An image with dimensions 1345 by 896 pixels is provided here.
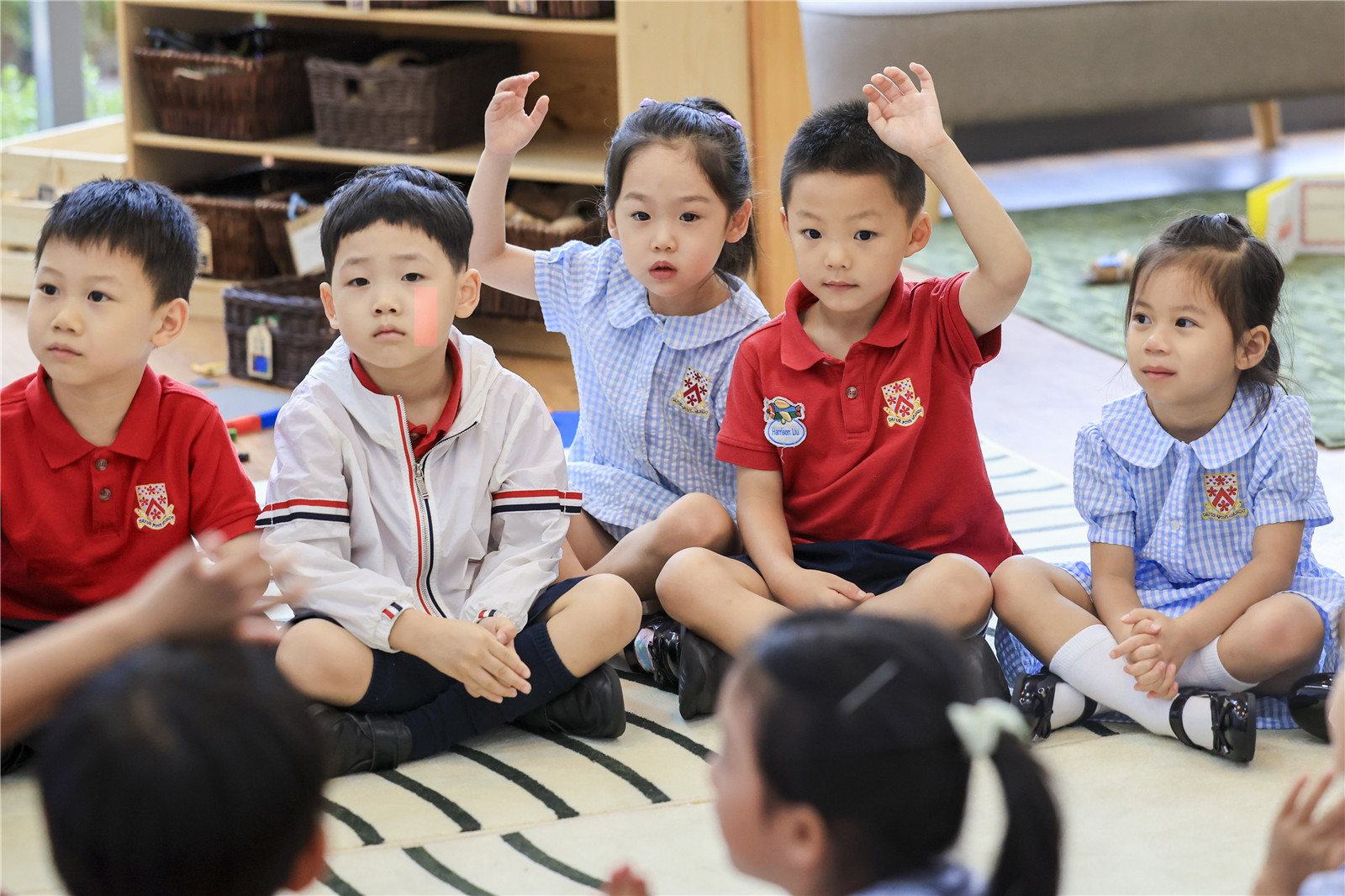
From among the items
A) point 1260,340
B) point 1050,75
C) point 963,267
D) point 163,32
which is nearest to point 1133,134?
point 1050,75

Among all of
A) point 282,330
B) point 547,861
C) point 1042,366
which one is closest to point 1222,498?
point 547,861

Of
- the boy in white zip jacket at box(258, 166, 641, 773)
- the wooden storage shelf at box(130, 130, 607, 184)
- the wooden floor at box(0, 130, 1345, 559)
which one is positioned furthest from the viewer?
the wooden storage shelf at box(130, 130, 607, 184)

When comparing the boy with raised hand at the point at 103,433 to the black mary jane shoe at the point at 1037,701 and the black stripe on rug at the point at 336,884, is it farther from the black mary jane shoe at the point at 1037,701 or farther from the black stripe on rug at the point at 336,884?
the black mary jane shoe at the point at 1037,701

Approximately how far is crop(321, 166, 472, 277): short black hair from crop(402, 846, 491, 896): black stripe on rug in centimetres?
56

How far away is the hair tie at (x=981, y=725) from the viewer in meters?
0.64

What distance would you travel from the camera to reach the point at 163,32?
2697 millimetres

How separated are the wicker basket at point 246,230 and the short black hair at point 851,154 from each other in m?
1.55

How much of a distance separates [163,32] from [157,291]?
1.66 metres

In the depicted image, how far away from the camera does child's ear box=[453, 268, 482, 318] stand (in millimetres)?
1341

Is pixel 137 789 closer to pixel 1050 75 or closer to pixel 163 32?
pixel 163 32

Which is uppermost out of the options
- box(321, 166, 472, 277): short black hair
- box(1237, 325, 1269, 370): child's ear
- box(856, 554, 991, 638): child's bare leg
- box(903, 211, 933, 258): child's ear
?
box(321, 166, 472, 277): short black hair

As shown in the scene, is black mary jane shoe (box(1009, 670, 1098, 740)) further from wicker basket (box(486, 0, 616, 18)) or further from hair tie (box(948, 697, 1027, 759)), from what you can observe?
wicker basket (box(486, 0, 616, 18))

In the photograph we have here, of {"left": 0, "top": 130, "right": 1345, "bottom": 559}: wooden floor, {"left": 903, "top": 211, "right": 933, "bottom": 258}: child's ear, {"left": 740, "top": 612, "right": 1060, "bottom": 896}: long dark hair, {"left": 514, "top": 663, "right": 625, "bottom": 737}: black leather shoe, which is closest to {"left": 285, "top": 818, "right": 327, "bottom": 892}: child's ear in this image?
{"left": 740, "top": 612, "right": 1060, "bottom": 896}: long dark hair

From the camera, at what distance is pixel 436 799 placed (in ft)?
3.79
